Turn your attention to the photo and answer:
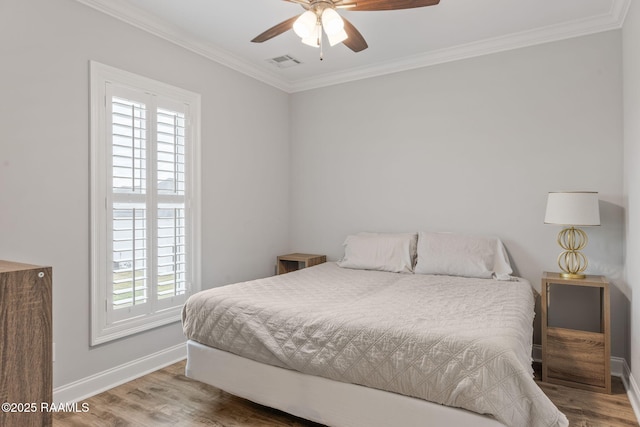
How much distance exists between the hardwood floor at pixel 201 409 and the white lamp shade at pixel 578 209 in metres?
1.16

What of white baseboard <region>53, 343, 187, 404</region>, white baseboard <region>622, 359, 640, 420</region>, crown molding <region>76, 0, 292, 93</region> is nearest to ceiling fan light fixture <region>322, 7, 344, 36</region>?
crown molding <region>76, 0, 292, 93</region>

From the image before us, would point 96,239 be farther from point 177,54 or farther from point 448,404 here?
point 448,404

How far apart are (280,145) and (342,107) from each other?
82cm

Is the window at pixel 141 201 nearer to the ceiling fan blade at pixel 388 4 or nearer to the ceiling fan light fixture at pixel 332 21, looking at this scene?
the ceiling fan light fixture at pixel 332 21

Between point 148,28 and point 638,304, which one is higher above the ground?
point 148,28

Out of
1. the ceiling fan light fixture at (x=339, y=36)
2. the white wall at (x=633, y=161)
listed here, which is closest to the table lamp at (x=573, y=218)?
the white wall at (x=633, y=161)

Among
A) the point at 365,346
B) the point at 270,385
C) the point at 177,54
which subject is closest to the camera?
the point at 365,346

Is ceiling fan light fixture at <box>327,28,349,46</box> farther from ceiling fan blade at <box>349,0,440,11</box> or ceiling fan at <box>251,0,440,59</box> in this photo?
ceiling fan blade at <box>349,0,440,11</box>

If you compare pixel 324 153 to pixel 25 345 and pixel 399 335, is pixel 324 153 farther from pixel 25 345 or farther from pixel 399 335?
pixel 25 345

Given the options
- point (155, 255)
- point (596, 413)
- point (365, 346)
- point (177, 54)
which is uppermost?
point (177, 54)

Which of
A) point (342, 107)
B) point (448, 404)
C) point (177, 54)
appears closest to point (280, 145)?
point (342, 107)

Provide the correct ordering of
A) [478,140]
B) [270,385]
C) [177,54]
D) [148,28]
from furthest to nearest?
[478,140]
[177,54]
[148,28]
[270,385]

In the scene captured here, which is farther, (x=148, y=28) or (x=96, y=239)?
(x=148, y=28)

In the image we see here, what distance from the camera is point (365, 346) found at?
194cm
